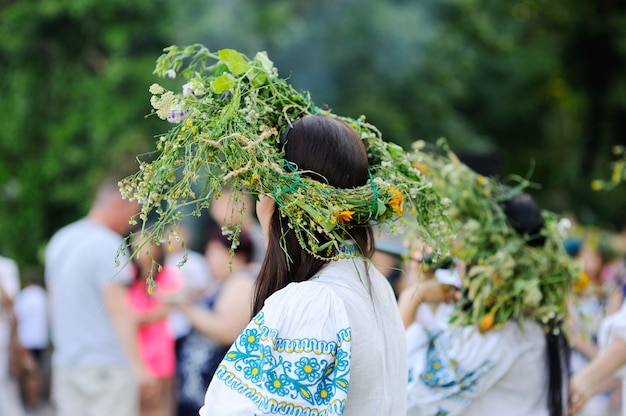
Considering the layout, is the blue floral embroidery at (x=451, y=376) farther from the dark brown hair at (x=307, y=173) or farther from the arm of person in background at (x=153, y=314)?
the arm of person in background at (x=153, y=314)

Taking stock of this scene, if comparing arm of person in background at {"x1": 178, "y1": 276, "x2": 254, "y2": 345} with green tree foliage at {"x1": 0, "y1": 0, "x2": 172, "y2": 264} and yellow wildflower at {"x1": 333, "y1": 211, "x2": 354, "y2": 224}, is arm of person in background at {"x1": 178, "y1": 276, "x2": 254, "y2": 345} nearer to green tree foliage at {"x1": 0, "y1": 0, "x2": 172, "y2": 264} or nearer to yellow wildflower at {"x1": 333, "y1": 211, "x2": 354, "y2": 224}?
yellow wildflower at {"x1": 333, "y1": 211, "x2": 354, "y2": 224}

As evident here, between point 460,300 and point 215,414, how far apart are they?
5.19ft

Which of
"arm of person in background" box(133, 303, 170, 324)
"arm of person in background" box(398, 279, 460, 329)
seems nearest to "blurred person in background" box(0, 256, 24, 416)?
"arm of person in background" box(133, 303, 170, 324)

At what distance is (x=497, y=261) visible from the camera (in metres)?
3.15

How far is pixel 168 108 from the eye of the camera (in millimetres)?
2230

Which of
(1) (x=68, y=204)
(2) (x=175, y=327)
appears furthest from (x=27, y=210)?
(2) (x=175, y=327)

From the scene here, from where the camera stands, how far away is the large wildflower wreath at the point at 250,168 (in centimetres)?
205

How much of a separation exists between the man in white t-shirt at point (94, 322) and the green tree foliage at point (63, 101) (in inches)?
219

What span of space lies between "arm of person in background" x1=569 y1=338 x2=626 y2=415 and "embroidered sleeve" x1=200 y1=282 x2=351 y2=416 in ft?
5.76

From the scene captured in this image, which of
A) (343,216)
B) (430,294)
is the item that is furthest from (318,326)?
(430,294)

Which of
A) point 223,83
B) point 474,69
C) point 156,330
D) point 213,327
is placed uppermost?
point 474,69

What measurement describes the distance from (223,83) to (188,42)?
895 cm

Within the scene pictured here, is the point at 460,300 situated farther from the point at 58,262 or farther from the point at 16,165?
the point at 16,165

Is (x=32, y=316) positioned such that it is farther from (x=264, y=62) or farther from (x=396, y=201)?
(x=396, y=201)
